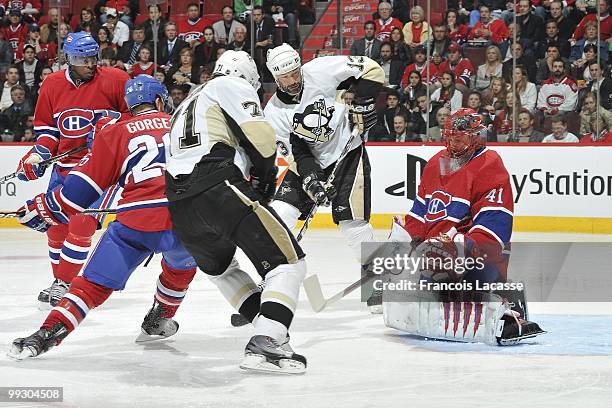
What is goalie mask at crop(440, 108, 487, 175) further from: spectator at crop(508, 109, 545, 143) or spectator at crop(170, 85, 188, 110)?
spectator at crop(170, 85, 188, 110)

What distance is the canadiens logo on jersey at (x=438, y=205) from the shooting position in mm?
4426

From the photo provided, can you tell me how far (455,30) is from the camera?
375 inches

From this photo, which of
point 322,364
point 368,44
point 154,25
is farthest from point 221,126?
point 154,25

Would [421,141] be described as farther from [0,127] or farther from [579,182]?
[0,127]

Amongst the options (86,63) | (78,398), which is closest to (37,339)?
(78,398)

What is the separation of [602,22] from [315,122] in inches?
180

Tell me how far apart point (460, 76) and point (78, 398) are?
21.1ft

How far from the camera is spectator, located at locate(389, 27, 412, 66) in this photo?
9.57 metres

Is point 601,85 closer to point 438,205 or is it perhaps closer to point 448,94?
point 448,94

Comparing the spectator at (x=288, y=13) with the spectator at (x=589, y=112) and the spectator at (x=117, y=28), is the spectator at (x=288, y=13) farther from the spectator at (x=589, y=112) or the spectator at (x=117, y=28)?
the spectator at (x=589, y=112)

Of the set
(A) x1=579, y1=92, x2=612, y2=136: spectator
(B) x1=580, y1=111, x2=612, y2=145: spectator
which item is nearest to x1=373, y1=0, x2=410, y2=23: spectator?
(A) x1=579, y1=92, x2=612, y2=136: spectator

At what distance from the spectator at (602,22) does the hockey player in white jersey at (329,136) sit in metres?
4.16

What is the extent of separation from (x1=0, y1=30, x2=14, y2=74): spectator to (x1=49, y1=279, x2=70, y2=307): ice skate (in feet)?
17.8

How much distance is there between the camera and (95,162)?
4191 millimetres
